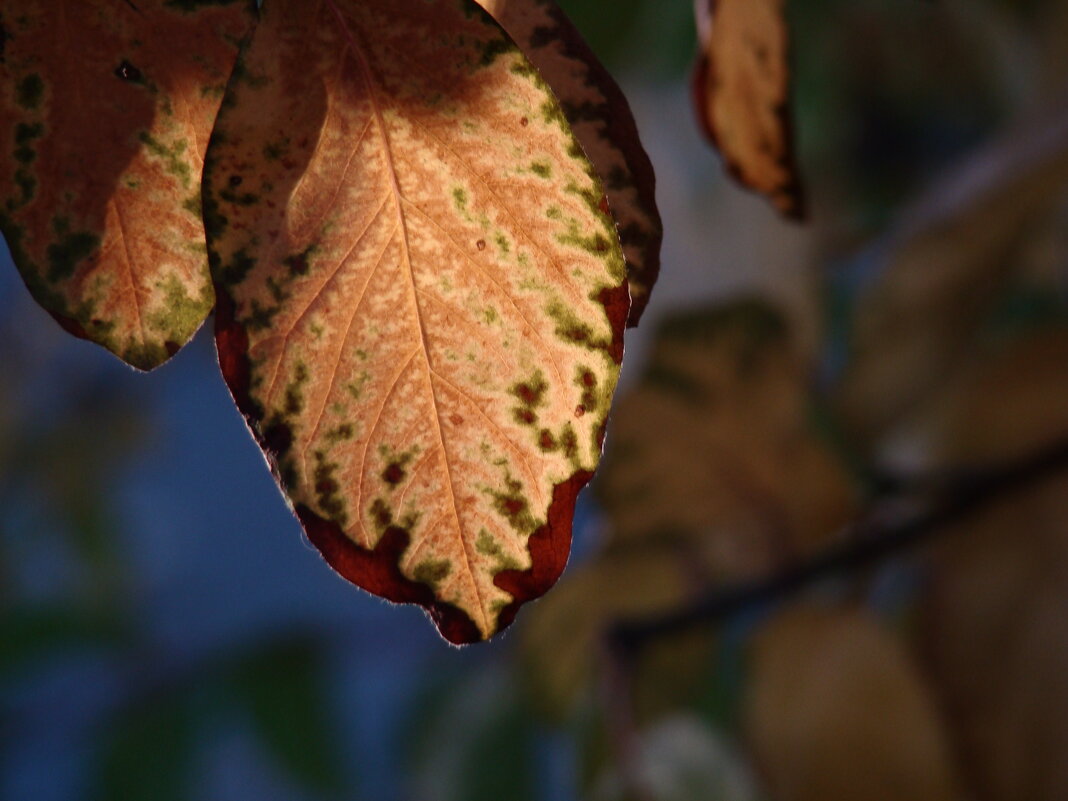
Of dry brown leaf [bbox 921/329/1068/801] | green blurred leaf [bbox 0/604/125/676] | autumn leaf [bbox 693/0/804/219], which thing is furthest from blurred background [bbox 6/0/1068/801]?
autumn leaf [bbox 693/0/804/219]

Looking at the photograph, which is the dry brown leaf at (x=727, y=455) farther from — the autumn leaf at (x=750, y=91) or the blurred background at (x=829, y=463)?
the autumn leaf at (x=750, y=91)

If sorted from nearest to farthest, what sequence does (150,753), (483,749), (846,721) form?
(846,721) < (483,749) < (150,753)

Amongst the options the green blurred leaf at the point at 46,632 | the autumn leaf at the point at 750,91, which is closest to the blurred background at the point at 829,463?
the green blurred leaf at the point at 46,632

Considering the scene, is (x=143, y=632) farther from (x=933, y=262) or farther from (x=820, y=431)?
(x=933, y=262)

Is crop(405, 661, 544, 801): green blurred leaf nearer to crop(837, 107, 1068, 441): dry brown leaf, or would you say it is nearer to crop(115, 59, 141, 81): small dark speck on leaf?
crop(837, 107, 1068, 441): dry brown leaf

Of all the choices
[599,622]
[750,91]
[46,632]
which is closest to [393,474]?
[750,91]

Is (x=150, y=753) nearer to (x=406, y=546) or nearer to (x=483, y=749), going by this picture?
(x=483, y=749)

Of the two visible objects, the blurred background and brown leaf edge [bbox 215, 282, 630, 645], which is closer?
brown leaf edge [bbox 215, 282, 630, 645]
